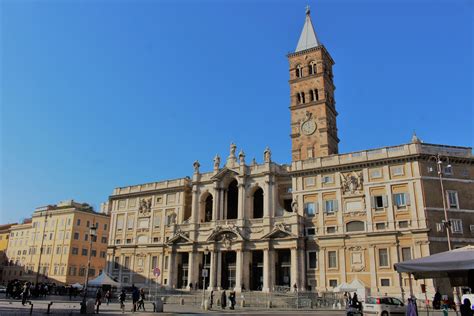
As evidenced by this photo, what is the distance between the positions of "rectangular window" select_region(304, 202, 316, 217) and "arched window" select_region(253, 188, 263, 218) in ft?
23.5

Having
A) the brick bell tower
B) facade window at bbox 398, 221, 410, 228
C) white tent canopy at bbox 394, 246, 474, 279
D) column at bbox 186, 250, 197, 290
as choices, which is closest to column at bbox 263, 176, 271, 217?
the brick bell tower

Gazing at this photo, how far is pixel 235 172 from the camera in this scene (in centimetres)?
5406

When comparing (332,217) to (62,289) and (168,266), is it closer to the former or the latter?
(168,266)

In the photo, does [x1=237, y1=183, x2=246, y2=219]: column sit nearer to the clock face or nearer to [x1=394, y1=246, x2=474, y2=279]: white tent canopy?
the clock face

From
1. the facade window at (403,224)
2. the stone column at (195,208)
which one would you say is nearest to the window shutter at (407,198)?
the facade window at (403,224)

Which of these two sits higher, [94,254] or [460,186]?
[460,186]

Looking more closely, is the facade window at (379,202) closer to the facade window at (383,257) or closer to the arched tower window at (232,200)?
the facade window at (383,257)

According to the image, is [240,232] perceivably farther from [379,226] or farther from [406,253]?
[406,253]

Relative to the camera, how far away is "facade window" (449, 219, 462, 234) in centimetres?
4153

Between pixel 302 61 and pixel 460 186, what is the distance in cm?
3041

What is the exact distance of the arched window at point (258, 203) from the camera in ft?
177

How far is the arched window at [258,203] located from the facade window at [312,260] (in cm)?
917

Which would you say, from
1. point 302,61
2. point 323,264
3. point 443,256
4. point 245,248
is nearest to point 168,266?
point 245,248

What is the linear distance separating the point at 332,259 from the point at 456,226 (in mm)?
13048
